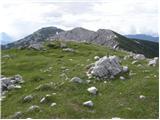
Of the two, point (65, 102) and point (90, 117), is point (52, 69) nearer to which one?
point (65, 102)

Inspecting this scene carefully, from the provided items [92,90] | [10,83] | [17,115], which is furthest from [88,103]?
[10,83]

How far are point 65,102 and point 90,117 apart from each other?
9.94 ft

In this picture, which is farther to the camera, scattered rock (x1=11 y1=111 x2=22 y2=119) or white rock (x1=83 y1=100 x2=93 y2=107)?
white rock (x1=83 y1=100 x2=93 y2=107)

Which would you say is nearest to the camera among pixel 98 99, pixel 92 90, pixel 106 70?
pixel 98 99

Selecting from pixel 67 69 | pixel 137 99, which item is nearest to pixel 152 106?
pixel 137 99

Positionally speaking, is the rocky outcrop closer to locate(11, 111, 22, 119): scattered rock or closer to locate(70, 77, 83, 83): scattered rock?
locate(70, 77, 83, 83): scattered rock

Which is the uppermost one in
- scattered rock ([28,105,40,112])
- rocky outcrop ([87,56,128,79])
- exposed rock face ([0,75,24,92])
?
rocky outcrop ([87,56,128,79])

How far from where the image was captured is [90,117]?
2072cm

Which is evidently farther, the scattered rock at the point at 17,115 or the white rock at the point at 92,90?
the white rock at the point at 92,90

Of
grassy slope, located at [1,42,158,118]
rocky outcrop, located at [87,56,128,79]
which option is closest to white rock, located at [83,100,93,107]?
grassy slope, located at [1,42,158,118]

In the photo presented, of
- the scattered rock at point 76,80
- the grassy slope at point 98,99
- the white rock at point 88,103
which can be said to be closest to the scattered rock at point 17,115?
the grassy slope at point 98,99

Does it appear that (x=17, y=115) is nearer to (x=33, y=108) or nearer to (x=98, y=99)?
(x=33, y=108)

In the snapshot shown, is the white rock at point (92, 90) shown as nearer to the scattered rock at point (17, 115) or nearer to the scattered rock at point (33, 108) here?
the scattered rock at point (33, 108)

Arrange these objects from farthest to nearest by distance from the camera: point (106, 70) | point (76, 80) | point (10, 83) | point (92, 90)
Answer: point (10, 83)
point (106, 70)
point (76, 80)
point (92, 90)
